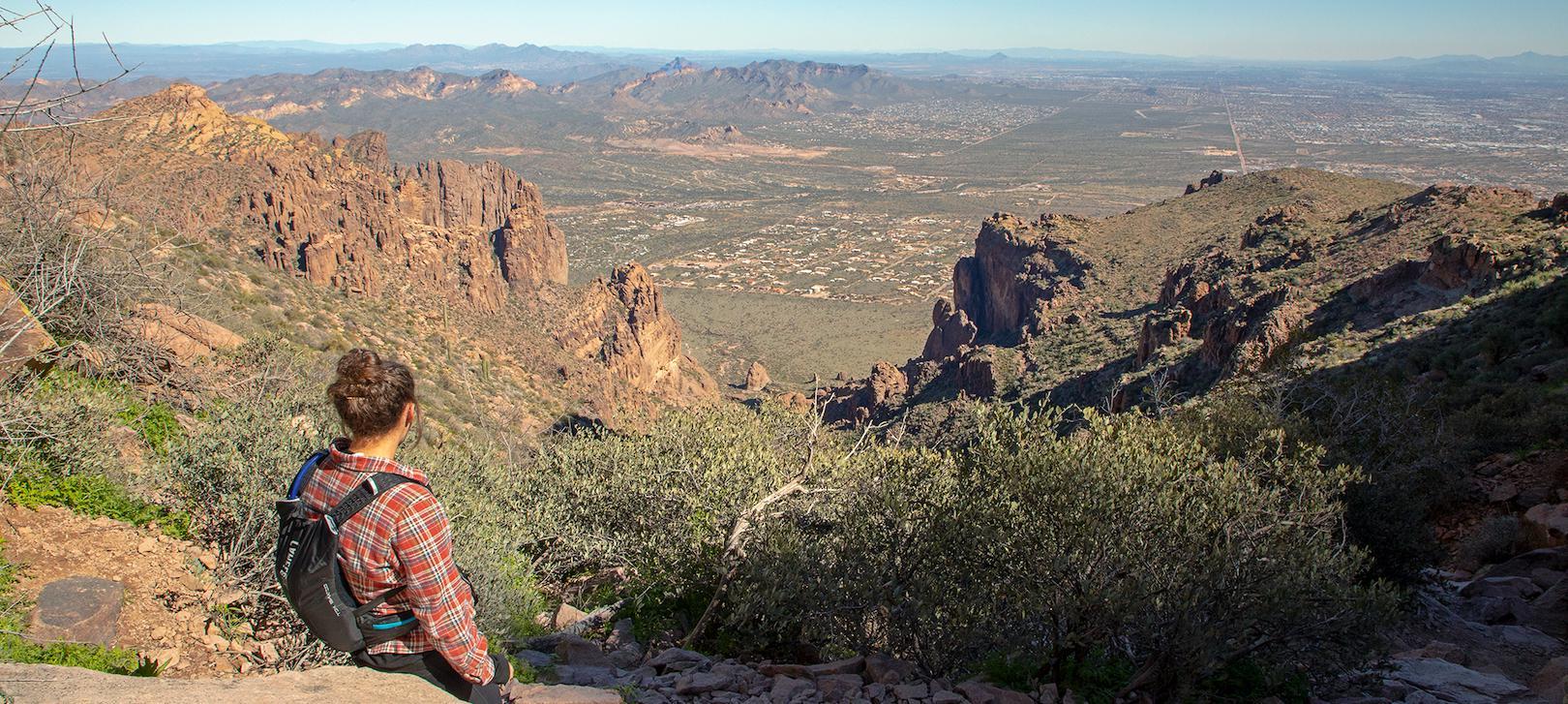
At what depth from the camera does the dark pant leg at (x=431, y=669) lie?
4.02 meters

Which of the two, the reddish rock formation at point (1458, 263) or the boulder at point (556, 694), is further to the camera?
the reddish rock formation at point (1458, 263)

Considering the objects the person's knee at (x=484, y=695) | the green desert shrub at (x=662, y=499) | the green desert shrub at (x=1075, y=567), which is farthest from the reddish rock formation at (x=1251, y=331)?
the person's knee at (x=484, y=695)

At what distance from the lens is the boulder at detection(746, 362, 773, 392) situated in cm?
5347

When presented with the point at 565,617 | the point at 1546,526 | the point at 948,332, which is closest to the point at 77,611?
the point at 565,617

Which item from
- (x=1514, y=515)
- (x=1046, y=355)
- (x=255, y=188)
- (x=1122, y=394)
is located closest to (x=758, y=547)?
(x=1514, y=515)

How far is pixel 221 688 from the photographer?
14.1 ft

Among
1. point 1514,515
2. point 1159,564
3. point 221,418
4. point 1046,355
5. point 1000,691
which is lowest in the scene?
point 1046,355

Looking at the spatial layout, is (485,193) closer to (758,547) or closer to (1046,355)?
(1046,355)

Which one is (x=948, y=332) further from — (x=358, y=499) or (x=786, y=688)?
(x=358, y=499)

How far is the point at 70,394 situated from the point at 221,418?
4.28 ft

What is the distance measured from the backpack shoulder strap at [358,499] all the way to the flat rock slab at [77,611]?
3957mm

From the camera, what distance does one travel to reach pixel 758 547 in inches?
334

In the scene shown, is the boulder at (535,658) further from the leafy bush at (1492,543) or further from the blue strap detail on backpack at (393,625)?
the leafy bush at (1492,543)

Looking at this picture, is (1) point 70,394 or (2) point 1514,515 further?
(2) point 1514,515
